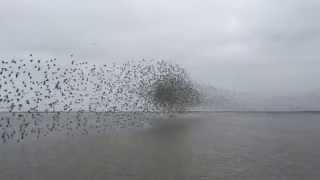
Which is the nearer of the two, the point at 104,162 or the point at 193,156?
the point at 104,162

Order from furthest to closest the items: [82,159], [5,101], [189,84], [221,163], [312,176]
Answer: [189,84], [82,159], [221,163], [5,101], [312,176]

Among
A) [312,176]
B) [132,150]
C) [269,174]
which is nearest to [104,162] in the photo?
[132,150]

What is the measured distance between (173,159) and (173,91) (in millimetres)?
81836

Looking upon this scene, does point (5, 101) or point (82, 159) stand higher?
point (5, 101)

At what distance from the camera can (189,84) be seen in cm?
13838

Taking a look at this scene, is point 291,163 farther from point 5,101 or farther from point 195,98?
point 195,98

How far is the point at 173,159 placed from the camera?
4512cm

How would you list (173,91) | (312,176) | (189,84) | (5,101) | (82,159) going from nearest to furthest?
(312,176)
(5,101)
(82,159)
(173,91)
(189,84)

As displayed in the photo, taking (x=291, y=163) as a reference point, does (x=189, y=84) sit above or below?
above

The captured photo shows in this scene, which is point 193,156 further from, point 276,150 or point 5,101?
point 5,101

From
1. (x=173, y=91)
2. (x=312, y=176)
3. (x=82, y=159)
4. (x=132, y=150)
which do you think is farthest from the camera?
(x=173, y=91)

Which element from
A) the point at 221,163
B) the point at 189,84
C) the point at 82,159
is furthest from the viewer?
the point at 189,84

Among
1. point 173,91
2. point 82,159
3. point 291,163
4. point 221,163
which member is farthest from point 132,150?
point 173,91

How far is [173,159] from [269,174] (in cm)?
1163
